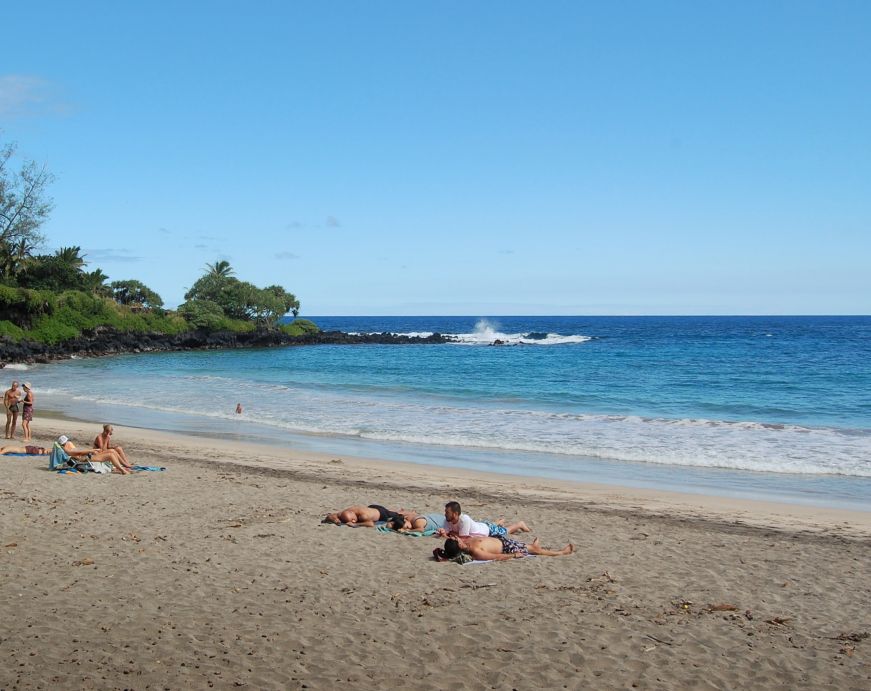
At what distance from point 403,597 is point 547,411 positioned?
20009 millimetres

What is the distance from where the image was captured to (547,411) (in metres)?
27.1

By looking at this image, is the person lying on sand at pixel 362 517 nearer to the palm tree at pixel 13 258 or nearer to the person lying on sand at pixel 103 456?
the person lying on sand at pixel 103 456

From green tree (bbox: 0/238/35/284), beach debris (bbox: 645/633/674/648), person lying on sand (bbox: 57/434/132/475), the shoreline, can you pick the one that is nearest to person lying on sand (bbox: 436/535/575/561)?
beach debris (bbox: 645/633/674/648)

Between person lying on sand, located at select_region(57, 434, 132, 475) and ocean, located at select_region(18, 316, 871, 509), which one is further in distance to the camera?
ocean, located at select_region(18, 316, 871, 509)

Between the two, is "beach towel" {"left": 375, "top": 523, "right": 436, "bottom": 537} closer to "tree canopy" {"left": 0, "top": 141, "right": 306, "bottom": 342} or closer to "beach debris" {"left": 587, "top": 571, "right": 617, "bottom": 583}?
"beach debris" {"left": 587, "top": 571, "right": 617, "bottom": 583}

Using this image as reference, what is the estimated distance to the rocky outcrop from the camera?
152ft

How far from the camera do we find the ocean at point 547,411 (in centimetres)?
1733

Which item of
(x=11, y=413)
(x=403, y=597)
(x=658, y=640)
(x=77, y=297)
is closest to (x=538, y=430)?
(x=11, y=413)

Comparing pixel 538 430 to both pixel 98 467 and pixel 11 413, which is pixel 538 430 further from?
pixel 11 413

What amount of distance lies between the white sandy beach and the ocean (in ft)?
15.1

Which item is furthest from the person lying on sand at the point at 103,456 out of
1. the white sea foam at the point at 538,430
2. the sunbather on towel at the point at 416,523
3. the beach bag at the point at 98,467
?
the white sea foam at the point at 538,430

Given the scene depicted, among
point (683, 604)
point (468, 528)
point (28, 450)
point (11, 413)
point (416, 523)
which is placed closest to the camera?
point (683, 604)

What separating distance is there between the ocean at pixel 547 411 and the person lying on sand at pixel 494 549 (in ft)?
21.9

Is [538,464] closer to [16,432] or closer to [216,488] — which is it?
[216,488]
